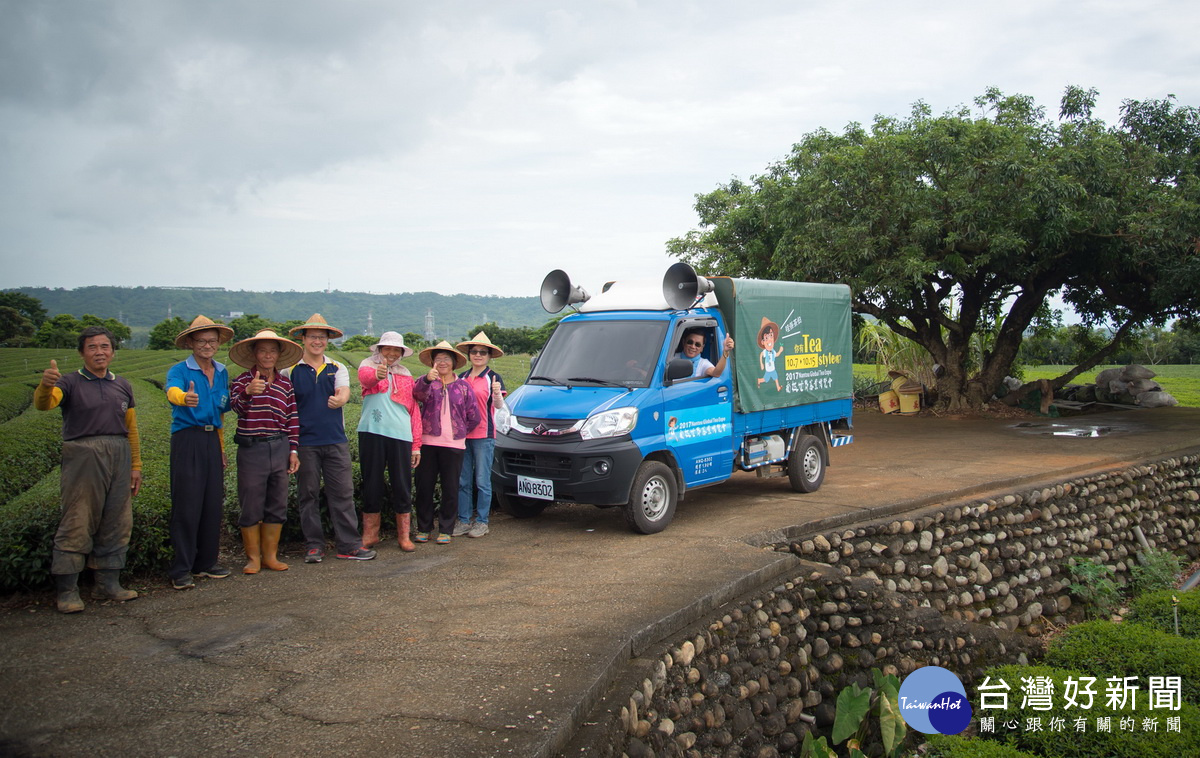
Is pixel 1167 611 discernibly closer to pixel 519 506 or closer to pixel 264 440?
pixel 519 506

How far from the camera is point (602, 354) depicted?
8.23 metres

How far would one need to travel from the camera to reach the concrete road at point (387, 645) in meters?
3.77

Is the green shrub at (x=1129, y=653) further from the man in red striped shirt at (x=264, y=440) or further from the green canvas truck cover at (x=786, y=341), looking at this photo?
the man in red striped shirt at (x=264, y=440)

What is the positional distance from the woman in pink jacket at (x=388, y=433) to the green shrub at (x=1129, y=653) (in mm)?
6465

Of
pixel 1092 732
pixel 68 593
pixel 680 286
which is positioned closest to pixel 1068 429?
pixel 1092 732

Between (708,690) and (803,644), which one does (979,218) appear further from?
(708,690)

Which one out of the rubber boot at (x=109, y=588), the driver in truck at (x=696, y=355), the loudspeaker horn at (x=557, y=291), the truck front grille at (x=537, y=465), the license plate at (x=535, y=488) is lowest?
the rubber boot at (x=109, y=588)

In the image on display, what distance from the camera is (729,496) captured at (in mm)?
9938

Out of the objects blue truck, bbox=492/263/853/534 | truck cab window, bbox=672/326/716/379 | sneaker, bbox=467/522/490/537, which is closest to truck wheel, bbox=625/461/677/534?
blue truck, bbox=492/263/853/534

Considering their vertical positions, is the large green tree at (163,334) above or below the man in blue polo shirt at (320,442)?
above

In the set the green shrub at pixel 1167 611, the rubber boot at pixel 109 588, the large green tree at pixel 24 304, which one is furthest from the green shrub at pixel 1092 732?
the large green tree at pixel 24 304

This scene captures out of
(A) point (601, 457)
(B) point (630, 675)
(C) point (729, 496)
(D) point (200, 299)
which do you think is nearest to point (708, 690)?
(B) point (630, 675)

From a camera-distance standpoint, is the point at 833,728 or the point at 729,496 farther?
the point at 729,496

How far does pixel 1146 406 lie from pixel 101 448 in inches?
944
